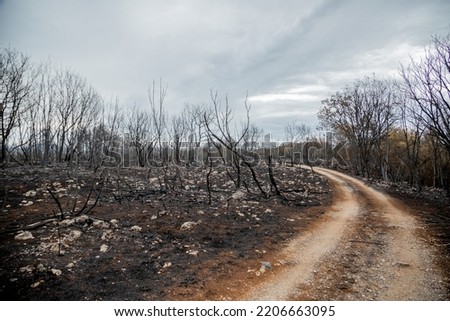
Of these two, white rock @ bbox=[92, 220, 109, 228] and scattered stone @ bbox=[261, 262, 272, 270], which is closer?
scattered stone @ bbox=[261, 262, 272, 270]

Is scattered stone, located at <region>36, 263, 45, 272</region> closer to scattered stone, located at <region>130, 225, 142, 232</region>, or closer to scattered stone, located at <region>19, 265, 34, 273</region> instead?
scattered stone, located at <region>19, 265, 34, 273</region>

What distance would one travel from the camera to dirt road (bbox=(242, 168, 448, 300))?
4516mm

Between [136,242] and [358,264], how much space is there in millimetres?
5179

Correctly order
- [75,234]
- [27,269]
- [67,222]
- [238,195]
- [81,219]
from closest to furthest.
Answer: [27,269], [75,234], [67,222], [81,219], [238,195]

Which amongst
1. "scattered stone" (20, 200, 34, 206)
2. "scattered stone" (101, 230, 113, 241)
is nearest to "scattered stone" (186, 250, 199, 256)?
"scattered stone" (101, 230, 113, 241)

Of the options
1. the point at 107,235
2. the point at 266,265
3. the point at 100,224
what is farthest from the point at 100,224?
the point at 266,265

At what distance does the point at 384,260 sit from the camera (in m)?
5.71

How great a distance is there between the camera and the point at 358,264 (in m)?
5.59

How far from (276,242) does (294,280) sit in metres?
1.98

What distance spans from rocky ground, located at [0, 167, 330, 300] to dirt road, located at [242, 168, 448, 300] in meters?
0.61

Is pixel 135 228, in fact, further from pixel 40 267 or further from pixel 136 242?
pixel 40 267

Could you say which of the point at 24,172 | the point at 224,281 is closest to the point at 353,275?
the point at 224,281

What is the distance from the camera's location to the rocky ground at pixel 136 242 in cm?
459

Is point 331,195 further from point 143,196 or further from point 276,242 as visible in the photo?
point 143,196
